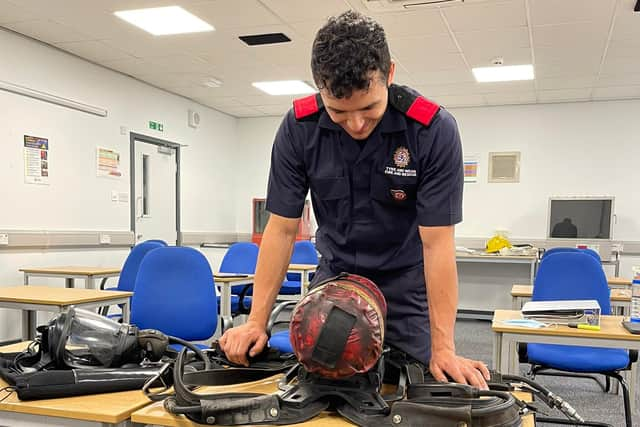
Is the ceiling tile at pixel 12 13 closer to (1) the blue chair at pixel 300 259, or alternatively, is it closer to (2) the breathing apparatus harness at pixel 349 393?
(1) the blue chair at pixel 300 259

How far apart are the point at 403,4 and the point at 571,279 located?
2066 millimetres

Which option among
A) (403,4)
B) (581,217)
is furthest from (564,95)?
(403,4)

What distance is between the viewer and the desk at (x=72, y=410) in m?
1.08

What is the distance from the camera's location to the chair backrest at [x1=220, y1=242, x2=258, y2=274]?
4.71 metres

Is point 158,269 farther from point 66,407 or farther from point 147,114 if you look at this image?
point 147,114

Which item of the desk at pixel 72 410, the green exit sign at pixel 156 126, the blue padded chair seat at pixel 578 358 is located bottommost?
the blue padded chair seat at pixel 578 358

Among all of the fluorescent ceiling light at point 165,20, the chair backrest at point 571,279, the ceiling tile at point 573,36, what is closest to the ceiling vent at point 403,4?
the ceiling tile at point 573,36

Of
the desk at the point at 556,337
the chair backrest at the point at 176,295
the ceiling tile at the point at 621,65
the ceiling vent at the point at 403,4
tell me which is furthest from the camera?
the ceiling tile at the point at 621,65

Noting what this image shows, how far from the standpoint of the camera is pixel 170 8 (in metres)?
3.87

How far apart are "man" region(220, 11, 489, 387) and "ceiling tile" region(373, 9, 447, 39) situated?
2698mm

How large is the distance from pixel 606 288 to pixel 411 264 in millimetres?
1993

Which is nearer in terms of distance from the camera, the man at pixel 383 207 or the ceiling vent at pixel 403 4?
the man at pixel 383 207

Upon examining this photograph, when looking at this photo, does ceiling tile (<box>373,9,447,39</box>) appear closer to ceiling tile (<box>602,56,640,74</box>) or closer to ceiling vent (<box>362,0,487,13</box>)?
ceiling vent (<box>362,0,487,13</box>)

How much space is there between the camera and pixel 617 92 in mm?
6090
